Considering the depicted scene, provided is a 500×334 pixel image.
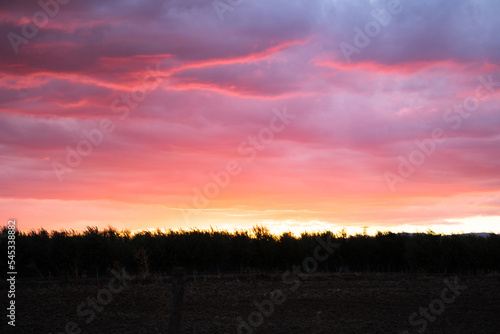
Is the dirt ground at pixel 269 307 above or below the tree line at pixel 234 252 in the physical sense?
below

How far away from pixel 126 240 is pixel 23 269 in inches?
226

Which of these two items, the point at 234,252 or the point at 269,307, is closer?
the point at 269,307

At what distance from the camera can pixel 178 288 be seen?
7676 millimetres

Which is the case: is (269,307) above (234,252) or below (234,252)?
below

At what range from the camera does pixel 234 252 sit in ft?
93.2

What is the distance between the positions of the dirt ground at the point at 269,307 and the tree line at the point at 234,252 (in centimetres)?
497

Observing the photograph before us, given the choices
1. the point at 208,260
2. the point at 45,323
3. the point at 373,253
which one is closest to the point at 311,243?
the point at 373,253

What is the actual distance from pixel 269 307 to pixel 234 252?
44.2ft

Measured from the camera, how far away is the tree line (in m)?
26.2

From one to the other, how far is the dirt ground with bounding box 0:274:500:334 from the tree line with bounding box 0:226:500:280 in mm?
4971

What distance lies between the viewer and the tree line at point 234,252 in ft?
86.0

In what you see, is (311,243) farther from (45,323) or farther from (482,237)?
(45,323)

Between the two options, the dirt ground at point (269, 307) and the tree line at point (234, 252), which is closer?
the dirt ground at point (269, 307)

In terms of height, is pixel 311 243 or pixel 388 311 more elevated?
pixel 311 243
